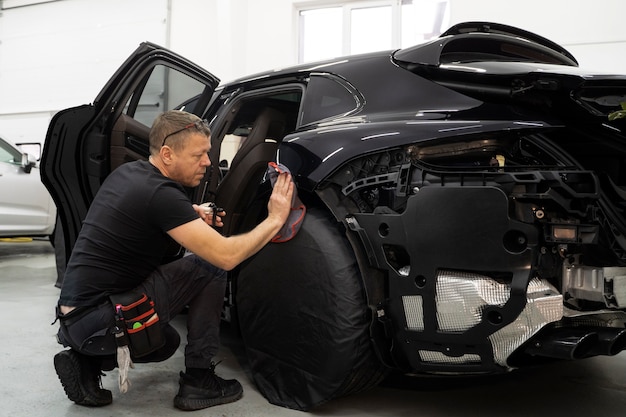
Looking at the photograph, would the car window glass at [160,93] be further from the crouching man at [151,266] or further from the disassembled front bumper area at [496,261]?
the disassembled front bumper area at [496,261]

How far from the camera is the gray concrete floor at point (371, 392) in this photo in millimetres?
1924

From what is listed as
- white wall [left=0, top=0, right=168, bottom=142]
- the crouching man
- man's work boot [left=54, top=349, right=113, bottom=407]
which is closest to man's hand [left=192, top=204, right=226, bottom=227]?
the crouching man

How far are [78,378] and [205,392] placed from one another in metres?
0.46

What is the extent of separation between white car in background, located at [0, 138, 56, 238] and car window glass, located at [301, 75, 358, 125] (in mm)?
4422

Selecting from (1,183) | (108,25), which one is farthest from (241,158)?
(108,25)

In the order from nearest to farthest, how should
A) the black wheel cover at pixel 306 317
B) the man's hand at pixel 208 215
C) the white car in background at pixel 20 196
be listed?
1. the black wheel cover at pixel 306 317
2. the man's hand at pixel 208 215
3. the white car in background at pixel 20 196

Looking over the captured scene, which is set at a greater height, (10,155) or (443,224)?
(443,224)

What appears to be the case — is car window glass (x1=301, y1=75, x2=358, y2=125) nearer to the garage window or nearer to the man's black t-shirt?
the man's black t-shirt

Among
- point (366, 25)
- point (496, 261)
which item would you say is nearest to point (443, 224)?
point (496, 261)

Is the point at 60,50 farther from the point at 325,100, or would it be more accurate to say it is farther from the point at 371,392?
the point at 371,392

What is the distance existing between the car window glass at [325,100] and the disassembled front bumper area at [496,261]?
1.37 ft

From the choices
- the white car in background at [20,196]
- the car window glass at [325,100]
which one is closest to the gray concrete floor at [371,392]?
the car window glass at [325,100]

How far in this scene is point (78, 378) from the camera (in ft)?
6.26

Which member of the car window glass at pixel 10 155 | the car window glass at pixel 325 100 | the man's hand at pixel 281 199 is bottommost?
the car window glass at pixel 10 155
